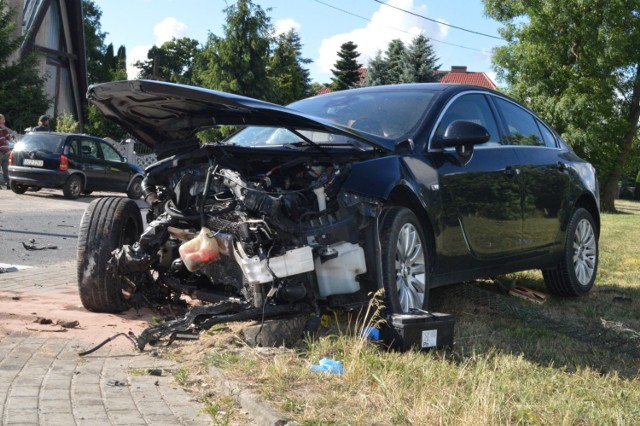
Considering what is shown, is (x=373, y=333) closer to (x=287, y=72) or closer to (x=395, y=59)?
(x=287, y=72)

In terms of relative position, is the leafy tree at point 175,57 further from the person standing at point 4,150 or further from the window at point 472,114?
the window at point 472,114

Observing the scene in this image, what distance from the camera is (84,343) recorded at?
4816mm

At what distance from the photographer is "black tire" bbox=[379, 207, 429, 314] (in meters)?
4.95

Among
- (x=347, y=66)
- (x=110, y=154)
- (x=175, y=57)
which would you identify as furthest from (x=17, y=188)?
(x=175, y=57)

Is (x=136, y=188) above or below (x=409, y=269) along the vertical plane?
above

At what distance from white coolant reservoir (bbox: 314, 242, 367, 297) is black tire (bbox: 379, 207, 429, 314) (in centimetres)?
18

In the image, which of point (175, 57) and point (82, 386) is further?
point (175, 57)

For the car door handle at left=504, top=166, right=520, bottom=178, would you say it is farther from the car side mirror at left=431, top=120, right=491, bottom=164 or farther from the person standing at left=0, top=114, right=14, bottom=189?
the person standing at left=0, top=114, right=14, bottom=189

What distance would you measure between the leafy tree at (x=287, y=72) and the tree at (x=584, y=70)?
34.8 ft

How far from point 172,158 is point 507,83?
1210 inches

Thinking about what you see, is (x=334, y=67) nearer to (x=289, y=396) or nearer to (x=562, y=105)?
(x=562, y=105)

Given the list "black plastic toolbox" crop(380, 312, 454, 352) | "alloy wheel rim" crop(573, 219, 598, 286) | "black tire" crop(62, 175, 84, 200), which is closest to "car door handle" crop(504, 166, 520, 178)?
"alloy wheel rim" crop(573, 219, 598, 286)

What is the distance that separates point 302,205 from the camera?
491 cm

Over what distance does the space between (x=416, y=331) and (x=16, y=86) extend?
95.4 feet
